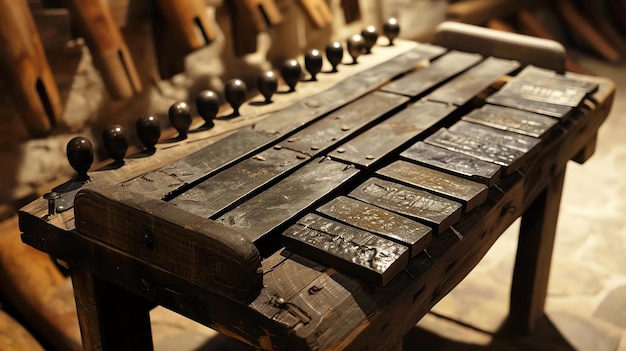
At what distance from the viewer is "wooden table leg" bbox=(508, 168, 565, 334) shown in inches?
90.0

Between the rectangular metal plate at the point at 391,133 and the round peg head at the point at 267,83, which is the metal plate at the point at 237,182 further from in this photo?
the round peg head at the point at 267,83

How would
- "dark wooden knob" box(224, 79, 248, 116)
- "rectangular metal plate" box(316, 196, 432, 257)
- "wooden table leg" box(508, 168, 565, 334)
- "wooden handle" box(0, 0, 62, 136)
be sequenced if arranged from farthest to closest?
"wooden table leg" box(508, 168, 565, 334) → "dark wooden knob" box(224, 79, 248, 116) → "wooden handle" box(0, 0, 62, 136) → "rectangular metal plate" box(316, 196, 432, 257)

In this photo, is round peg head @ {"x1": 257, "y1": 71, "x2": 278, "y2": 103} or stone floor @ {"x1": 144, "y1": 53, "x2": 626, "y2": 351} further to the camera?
stone floor @ {"x1": 144, "y1": 53, "x2": 626, "y2": 351}

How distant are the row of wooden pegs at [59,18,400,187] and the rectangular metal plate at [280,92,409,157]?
0.22 metres

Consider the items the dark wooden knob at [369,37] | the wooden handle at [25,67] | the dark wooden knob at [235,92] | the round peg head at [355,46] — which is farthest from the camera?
the dark wooden knob at [369,37]

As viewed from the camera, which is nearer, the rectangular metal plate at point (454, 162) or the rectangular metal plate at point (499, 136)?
the rectangular metal plate at point (454, 162)

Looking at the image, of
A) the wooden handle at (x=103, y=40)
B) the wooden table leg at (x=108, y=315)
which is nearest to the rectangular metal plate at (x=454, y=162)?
the wooden table leg at (x=108, y=315)

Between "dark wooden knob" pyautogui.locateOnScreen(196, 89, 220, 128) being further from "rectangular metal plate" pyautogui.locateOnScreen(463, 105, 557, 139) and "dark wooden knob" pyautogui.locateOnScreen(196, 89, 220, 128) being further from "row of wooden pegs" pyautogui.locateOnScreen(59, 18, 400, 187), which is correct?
"rectangular metal plate" pyautogui.locateOnScreen(463, 105, 557, 139)

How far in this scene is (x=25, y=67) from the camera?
1897 millimetres

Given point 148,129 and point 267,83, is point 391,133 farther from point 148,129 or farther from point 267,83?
point 148,129

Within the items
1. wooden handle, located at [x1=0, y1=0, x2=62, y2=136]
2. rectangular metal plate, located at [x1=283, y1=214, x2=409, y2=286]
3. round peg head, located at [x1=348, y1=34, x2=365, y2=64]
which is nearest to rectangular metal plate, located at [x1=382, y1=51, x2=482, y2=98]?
round peg head, located at [x1=348, y1=34, x2=365, y2=64]

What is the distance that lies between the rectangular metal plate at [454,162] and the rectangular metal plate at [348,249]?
0.36m

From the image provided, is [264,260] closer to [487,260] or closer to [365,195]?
[365,195]

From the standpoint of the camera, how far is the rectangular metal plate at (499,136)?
182 cm
